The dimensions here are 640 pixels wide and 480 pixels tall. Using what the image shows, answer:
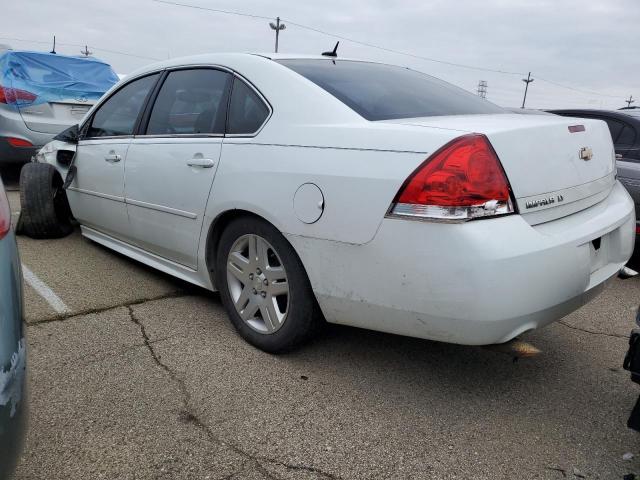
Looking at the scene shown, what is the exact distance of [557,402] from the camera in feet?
7.91

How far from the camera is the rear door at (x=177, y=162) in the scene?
289cm

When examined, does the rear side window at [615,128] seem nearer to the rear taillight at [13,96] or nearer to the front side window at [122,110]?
the front side window at [122,110]

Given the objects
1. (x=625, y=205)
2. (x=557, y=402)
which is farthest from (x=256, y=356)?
(x=625, y=205)

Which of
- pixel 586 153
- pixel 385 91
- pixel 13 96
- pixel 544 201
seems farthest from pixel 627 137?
pixel 13 96

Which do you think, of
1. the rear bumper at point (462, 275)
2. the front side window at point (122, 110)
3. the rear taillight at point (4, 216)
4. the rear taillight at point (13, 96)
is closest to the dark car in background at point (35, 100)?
the rear taillight at point (13, 96)

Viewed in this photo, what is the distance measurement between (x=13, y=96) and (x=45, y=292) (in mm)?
4166

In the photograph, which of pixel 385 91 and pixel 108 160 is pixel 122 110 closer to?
pixel 108 160

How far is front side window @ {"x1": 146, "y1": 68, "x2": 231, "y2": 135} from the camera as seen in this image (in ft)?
9.70

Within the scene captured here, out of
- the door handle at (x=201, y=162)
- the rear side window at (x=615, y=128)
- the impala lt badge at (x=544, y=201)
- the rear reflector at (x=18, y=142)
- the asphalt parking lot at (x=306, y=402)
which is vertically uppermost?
the rear side window at (x=615, y=128)

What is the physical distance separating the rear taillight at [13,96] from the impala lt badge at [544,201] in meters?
6.42

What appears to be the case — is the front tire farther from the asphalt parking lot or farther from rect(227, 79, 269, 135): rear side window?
rect(227, 79, 269, 135): rear side window

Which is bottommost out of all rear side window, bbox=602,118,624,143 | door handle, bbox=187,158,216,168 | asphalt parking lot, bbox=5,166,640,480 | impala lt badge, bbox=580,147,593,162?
asphalt parking lot, bbox=5,166,640,480

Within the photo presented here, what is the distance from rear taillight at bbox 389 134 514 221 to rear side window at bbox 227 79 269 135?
3.22 feet

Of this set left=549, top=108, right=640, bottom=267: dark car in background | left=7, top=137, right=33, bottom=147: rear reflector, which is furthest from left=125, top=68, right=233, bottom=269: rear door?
left=7, top=137, right=33, bottom=147: rear reflector
